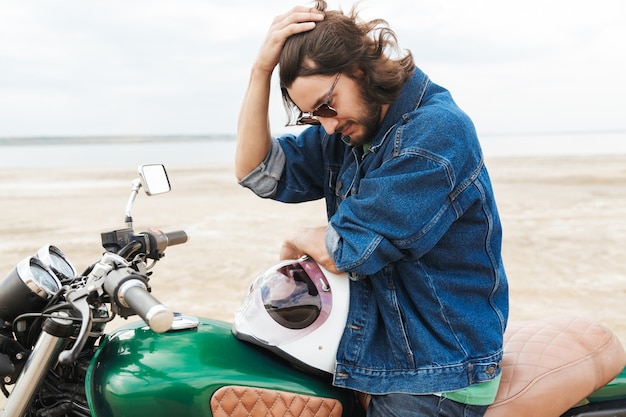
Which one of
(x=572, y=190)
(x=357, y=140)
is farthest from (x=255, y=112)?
(x=572, y=190)

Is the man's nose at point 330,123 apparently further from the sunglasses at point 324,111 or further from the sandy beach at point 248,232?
the sandy beach at point 248,232

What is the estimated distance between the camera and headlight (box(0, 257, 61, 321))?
68.5 inches

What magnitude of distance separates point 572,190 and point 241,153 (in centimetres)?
1428

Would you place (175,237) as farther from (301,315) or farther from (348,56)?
(348,56)

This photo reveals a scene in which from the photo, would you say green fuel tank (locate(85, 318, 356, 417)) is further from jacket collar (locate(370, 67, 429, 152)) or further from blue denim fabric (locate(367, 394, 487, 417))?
jacket collar (locate(370, 67, 429, 152))

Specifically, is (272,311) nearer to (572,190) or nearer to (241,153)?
(241,153)

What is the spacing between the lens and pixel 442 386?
6.14 ft

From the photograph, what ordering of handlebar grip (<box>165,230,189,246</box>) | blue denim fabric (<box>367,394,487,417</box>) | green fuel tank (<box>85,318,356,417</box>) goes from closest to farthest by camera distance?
green fuel tank (<box>85,318,356,417</box>) → blue denim fabric (<box>367,394,487,417</box>) → handlebar grip (<box>165,230,189,246</box>)

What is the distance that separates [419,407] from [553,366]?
0.48 meters

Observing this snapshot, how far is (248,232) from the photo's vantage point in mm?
9508

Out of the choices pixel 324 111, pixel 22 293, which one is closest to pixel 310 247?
pixel 324 111

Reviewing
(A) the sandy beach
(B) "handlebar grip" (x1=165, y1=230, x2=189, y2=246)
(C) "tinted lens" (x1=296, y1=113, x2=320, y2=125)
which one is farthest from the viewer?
(A) the sandy beach

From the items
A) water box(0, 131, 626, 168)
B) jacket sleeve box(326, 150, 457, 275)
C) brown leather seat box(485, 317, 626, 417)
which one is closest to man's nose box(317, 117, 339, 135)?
jacket sleeve box(326, 150, 457, 275)

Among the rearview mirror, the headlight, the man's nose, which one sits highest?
the man's nose
